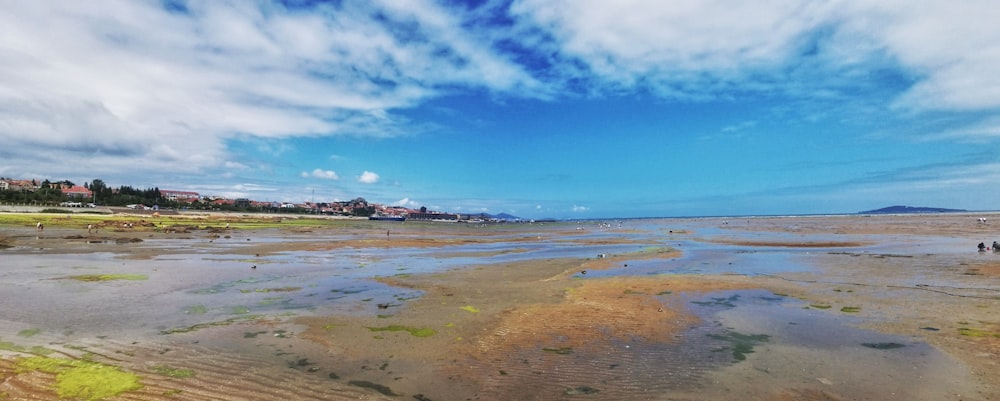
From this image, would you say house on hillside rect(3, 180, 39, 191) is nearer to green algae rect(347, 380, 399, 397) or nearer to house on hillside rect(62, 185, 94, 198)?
house on hillside rect(62, 185, 94, 198)

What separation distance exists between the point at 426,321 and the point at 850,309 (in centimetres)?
1244

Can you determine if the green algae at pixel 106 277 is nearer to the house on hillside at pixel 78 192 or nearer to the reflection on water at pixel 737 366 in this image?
the reflection on water at pixel 737 366

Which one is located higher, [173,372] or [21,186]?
[21,186]

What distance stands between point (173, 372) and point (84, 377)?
1231mm

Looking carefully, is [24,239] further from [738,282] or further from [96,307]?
[738,282]

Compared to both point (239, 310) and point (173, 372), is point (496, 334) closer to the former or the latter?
point (173, 372)

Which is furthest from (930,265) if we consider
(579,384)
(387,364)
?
(387,364)

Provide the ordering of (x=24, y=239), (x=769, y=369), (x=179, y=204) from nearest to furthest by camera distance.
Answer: (x=769, y=369), (x=24, y=239), (x=179, y=204)

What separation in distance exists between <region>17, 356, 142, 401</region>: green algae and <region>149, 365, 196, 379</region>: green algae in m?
0.37

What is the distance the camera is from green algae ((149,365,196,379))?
25.3ft

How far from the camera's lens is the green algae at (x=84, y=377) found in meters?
6.86

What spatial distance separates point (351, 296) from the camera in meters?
16.0

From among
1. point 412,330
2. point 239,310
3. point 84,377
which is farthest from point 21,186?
point 412,330

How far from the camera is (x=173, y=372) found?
7.86 m
